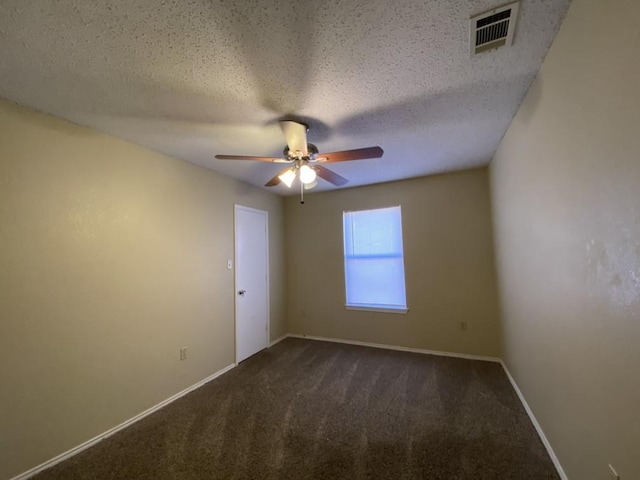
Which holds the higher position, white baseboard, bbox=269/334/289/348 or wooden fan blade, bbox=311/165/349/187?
wooden fan blade, bbox=311/165/349/187

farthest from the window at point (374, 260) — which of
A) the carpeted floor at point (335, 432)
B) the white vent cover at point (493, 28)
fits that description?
the white vent cover at point (493, 28)

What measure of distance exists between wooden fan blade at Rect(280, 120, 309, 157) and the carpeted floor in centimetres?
226

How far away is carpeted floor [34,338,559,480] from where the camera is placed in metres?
1.71

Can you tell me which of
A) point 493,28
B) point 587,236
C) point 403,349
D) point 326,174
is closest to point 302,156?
point 326,174

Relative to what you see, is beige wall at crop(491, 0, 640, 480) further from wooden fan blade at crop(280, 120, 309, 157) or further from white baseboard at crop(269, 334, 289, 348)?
white baseboard at crop(269, 334, 289, 348)

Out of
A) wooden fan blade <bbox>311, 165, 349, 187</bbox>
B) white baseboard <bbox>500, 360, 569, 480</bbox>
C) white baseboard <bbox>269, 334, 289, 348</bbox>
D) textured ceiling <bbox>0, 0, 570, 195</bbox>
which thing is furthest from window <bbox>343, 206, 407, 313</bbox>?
textured ceiling <bbox>0, 0, 570, 195</bbox>

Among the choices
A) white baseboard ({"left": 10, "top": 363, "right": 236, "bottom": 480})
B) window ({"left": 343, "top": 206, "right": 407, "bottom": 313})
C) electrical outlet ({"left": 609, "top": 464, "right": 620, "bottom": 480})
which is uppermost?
window ({"left": 343, "top": 206, "right": 407, "bottom": 313})

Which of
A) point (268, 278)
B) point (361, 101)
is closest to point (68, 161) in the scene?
point (361, 101)

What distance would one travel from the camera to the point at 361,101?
186 cm

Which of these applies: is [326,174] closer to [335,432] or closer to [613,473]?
[335,432]

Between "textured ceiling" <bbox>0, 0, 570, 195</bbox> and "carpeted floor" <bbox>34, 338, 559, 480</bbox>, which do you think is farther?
"carpeted floor" <bbox>34, 338, 559, 480</bbox>

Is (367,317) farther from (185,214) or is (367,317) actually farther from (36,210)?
(36,210)

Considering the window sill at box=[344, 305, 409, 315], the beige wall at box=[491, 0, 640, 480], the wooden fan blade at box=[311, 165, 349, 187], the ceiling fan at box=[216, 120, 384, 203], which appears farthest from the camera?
the window sill at box=[344, 305, 409, 315]

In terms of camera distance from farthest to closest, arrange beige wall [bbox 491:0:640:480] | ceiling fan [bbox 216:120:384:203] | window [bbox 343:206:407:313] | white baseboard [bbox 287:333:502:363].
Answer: window [bbox 343:206:407:313] < white baseboard [bbox 287:333:502:363] < ceiling fan [bbox 216:120:384:203] < beige wall [bbox 491:0:640:480]
